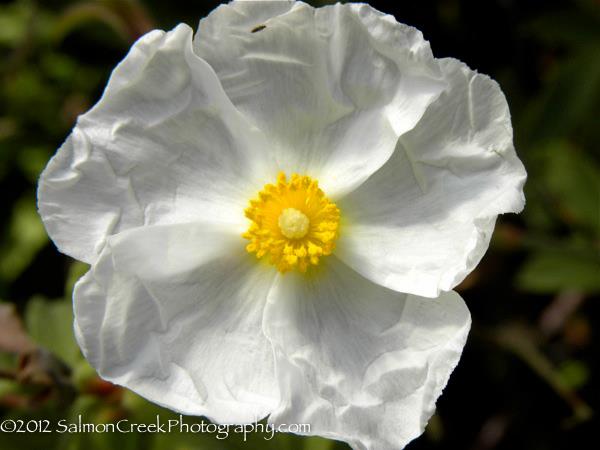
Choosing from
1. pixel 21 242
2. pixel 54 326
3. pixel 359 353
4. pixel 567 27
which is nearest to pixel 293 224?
pixel 359 353

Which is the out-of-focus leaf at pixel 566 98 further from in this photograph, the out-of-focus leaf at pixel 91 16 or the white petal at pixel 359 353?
the out-of-focus leaf at pixel 91 16

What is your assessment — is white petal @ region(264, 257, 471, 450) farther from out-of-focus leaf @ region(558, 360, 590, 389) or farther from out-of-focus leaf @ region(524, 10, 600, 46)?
out-of-focus leaf @ region(524, 10, 600, 46)

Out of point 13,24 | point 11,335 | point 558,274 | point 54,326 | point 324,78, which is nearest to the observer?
point 324,78

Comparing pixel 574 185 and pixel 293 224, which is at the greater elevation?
pixel 293 224

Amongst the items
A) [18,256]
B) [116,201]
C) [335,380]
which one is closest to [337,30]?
[116,201]

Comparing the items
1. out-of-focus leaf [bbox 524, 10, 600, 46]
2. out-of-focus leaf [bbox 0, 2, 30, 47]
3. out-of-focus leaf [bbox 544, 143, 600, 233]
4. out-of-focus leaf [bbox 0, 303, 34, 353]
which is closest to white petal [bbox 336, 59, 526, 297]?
out-of-focus leaf [bbox 0, 303, 34, 353]

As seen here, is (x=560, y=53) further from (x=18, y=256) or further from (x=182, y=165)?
(x=18, y=256)

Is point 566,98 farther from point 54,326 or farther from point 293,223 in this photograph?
point 54,326
